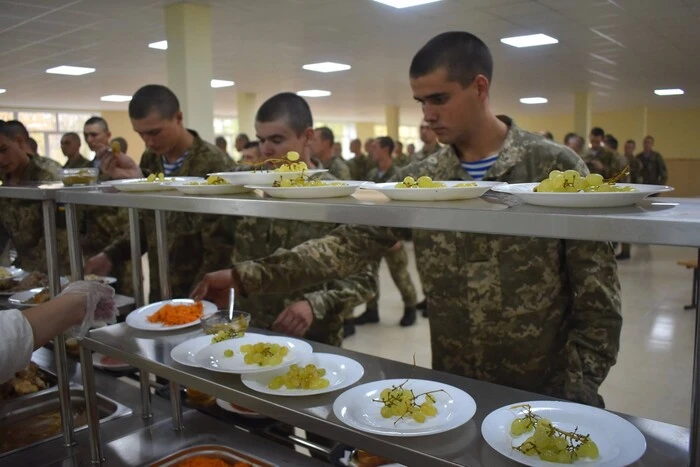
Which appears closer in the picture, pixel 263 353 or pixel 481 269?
pixel 263 353

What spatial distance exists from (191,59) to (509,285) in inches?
172

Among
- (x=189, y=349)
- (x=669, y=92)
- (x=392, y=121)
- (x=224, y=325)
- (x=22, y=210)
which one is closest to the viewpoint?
(x=189, y=349)

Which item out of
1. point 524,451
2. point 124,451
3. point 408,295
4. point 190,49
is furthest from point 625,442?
point 190,49

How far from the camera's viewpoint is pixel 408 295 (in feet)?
16.0

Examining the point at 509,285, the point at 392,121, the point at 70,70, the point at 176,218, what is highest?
the point at 70,70

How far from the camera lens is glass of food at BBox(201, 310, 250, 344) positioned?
133 cm

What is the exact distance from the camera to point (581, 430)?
0.88 metres

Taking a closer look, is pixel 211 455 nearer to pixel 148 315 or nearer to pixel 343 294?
pixel 148 315

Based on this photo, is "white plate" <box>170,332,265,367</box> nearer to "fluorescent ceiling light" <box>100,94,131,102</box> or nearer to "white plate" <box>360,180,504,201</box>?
"white plate" <box>360,180,504,201</box>

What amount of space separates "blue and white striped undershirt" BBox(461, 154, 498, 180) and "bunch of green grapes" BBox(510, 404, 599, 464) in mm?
891

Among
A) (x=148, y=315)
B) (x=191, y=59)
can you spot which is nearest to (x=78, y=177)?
(x=148, y=315)

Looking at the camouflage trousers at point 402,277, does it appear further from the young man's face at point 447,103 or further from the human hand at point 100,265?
the young man's face at point 447,103

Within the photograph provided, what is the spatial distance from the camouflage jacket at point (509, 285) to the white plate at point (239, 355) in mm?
237

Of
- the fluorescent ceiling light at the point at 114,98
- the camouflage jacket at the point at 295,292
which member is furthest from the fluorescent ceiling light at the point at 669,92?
the camouflage jacket at the point at 295,292
